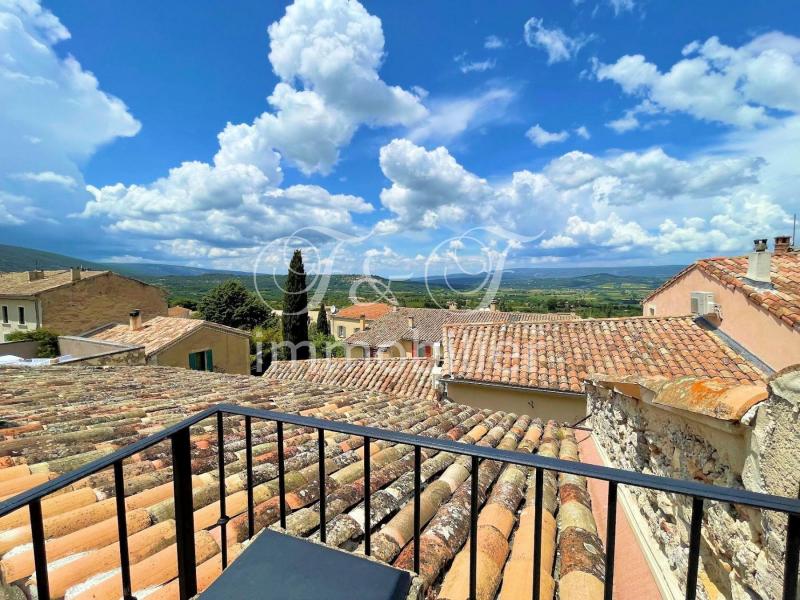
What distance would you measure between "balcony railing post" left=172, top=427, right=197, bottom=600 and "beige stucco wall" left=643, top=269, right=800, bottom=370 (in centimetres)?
785

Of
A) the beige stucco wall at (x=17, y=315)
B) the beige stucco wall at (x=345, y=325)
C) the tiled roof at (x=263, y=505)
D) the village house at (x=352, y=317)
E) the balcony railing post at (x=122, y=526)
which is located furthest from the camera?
the village house at (x=352, y=317)

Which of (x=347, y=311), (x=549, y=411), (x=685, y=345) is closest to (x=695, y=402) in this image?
(x=549, y=411)

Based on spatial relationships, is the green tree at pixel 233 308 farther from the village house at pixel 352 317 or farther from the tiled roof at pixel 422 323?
the tiled roof at pixel 422 323

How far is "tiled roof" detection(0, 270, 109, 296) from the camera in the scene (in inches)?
750

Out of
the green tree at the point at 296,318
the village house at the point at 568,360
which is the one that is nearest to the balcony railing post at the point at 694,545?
the village house at the point at 568,360

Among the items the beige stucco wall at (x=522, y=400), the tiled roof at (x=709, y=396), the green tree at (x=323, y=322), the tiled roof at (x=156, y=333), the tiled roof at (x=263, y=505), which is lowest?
the green tree at (x=323, y=322)

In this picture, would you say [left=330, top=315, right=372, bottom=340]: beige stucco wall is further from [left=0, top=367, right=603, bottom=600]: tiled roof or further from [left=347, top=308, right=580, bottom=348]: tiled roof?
[left=0, top=367, right=603, bottom=600]: tiled roof

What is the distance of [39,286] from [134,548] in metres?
25.5

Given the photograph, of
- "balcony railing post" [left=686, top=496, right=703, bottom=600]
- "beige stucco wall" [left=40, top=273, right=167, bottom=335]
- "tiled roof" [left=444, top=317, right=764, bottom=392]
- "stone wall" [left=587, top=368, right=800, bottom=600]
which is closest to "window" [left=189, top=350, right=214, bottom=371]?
"beige stucco wall" [left=40, top=273, right=167, bottom=335]

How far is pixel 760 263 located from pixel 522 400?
5.32m

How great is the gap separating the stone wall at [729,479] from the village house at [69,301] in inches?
939

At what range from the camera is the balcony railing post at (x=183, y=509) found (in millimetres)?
1432

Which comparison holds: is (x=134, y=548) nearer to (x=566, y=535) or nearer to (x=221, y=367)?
(x=566, y=535)

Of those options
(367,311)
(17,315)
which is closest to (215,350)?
(17,315)
